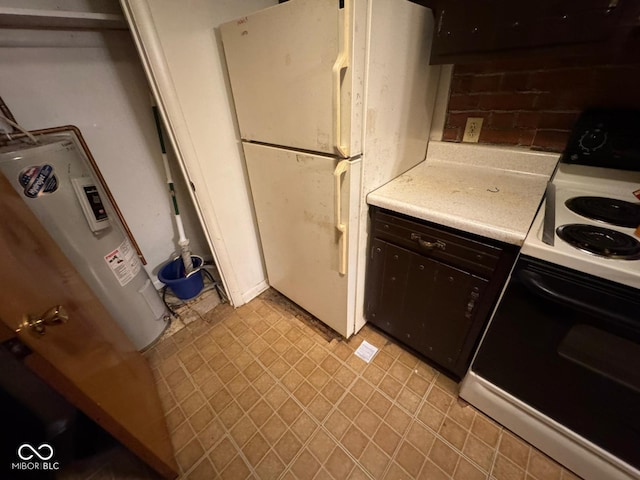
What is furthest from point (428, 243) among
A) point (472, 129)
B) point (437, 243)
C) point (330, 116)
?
point (472, 129)

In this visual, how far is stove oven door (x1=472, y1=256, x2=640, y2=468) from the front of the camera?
0.69 m

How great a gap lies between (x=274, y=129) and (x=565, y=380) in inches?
56.6

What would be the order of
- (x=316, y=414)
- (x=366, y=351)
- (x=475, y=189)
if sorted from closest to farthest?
(x=475, y=189)
(x=316, y=414)
(x=366, y=351)

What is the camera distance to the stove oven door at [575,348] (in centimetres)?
69

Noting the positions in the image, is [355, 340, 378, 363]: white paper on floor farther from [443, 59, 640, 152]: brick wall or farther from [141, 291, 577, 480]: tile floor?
[443, 59, 640, 152]: brick wall

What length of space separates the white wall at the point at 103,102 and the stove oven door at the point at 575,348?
1.97 m

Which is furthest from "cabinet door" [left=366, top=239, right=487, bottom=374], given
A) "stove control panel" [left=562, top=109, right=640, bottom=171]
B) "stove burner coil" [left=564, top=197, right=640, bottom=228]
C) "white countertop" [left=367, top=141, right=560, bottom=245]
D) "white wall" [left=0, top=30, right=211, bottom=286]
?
"white wall" [left=0, top=30, right=211, bottom=286]

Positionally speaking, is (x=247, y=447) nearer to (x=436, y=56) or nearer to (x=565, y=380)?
(x=565, y=380)

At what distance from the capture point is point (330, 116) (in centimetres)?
90

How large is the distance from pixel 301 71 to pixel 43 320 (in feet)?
3.51

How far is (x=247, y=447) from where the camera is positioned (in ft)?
3.68

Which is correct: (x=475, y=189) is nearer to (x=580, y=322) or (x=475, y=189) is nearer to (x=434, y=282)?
(x=434, y=282)

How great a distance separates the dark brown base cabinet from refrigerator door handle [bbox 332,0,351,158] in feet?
1.20

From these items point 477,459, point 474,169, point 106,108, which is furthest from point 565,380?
point 106,108
